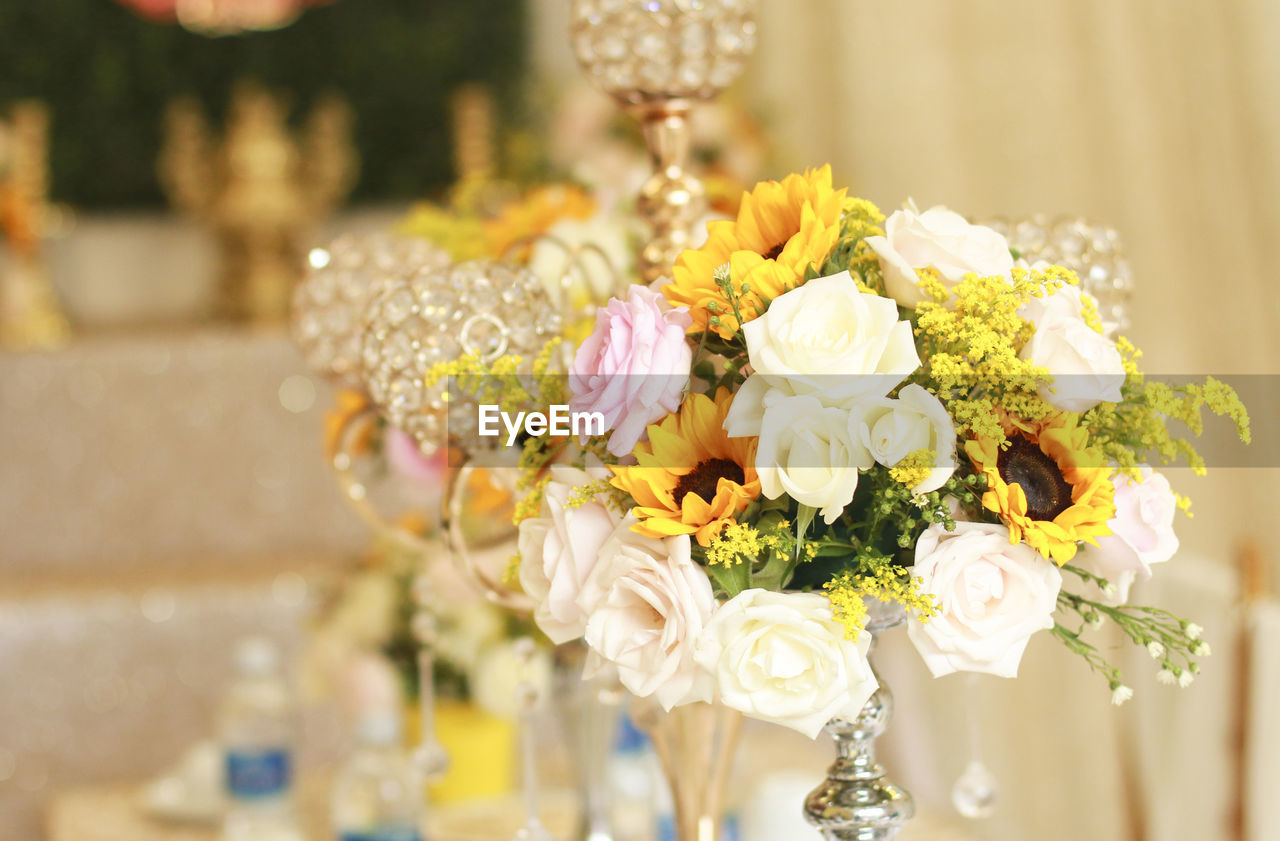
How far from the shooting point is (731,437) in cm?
50

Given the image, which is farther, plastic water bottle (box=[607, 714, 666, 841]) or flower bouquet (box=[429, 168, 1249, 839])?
plastic water bottle (box=[607, 714, 666, 841])

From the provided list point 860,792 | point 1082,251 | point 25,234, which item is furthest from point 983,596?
point 25,234

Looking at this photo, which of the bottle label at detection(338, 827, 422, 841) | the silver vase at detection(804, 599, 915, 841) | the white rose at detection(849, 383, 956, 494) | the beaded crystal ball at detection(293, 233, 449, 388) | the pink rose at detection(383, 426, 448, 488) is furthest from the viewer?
the bottle label at detection(338, 827, 422, 841)

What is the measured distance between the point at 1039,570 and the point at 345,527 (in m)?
1.78

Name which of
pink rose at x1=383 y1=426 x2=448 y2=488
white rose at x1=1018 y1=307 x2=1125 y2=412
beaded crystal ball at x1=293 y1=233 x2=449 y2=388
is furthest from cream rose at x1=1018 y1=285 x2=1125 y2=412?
pink rose at x1=383 y1=426 x2=448 y2=488

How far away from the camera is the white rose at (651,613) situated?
48cm

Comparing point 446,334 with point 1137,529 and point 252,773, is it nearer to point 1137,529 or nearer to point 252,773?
point 1137,529

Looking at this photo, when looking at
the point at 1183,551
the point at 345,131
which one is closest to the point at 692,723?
the point at 1183,551

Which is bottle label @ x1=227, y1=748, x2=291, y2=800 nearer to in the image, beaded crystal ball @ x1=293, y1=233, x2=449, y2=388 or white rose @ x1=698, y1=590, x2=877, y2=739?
beaded crystal ball @ x1=293, y1=233, x2=449, y2=388

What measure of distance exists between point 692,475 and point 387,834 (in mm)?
693

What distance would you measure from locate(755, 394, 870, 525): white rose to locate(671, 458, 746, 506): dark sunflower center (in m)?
0.04

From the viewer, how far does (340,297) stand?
2.54 feet

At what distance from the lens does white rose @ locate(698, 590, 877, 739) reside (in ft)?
1.54

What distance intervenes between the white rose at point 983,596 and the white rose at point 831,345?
7cm
